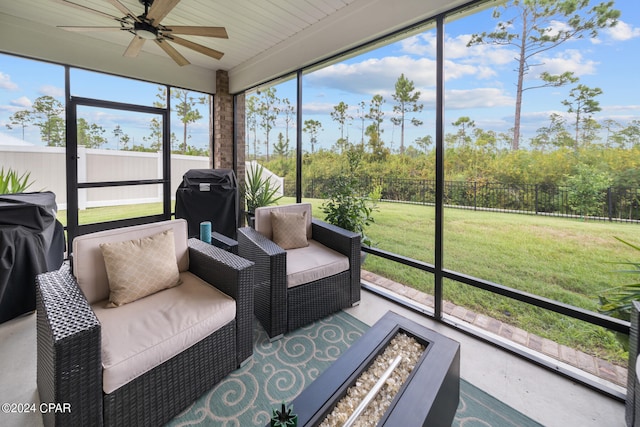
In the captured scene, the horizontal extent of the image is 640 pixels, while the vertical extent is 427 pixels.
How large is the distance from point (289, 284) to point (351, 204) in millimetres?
1385

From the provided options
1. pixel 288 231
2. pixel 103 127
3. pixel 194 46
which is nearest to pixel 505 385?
pixel 288 231

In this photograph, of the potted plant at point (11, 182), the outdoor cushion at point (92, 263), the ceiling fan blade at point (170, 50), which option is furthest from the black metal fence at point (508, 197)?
the potted plant at point (11, 182)

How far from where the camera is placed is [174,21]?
3.35 meters

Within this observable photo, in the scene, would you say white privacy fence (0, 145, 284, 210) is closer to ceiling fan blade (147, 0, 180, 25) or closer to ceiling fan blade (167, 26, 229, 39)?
ceiling fan blade (167, 26, 229, 39)

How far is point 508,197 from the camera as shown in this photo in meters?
2.45

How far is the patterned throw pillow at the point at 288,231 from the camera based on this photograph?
2.81 meters

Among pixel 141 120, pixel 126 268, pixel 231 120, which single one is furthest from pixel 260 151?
pixel 126 268

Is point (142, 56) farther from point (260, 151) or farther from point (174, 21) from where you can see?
point (260, 151)

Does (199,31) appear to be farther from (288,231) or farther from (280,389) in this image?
(280,389)

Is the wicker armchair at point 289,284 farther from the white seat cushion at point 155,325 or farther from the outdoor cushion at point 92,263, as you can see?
the outdoor cushion at point 92,263

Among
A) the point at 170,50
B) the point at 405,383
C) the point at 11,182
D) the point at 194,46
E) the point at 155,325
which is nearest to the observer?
the point at 405,383

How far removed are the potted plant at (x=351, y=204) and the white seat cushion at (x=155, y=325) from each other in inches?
69.6

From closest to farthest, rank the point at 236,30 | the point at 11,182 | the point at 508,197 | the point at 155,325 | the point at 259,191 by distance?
the point at 155,325, the point at 508,197, the point at 11,182, the point at 236,30, the point at 259,191

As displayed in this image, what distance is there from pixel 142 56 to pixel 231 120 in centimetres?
151
